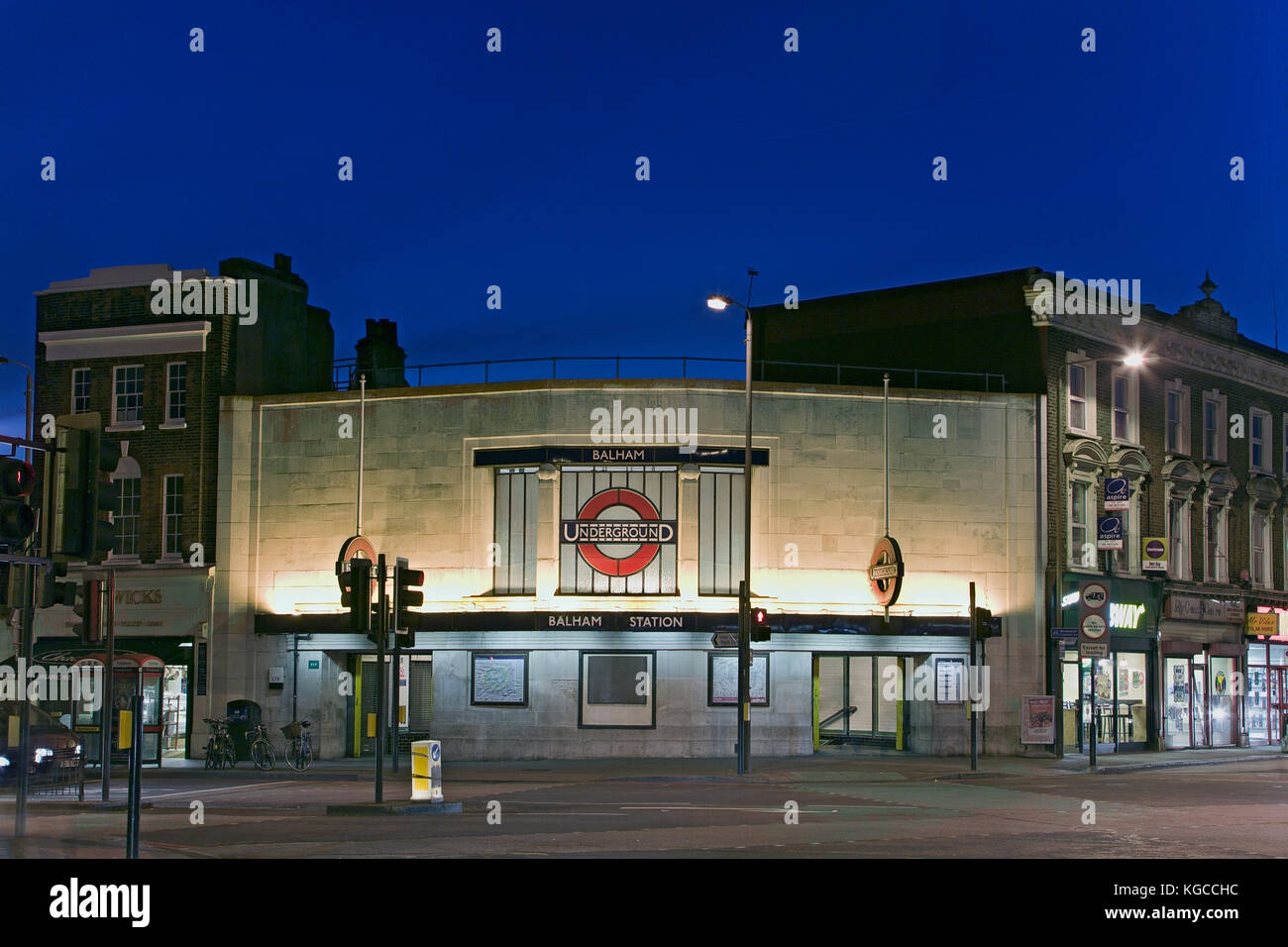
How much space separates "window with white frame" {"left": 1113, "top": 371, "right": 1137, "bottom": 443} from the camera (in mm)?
41594

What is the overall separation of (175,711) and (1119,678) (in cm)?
2558

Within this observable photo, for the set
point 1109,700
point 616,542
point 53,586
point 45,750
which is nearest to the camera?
point 53,586

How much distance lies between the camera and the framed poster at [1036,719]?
115 ft

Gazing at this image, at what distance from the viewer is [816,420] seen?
3691 centimetres

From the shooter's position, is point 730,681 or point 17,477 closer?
point 17,477

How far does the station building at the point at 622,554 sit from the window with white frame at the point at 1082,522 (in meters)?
1.90

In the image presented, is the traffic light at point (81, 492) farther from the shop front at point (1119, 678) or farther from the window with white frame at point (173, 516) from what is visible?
the shop front at point (1119, 678)

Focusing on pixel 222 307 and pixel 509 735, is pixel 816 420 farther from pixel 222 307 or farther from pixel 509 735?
pixel 222 307

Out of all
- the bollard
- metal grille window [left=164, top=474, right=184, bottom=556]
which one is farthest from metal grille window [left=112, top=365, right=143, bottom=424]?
the bollard

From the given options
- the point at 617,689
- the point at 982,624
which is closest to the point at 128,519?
the point at 617,689

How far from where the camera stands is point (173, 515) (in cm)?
3872

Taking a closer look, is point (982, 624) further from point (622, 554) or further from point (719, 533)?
point (622, 554)
